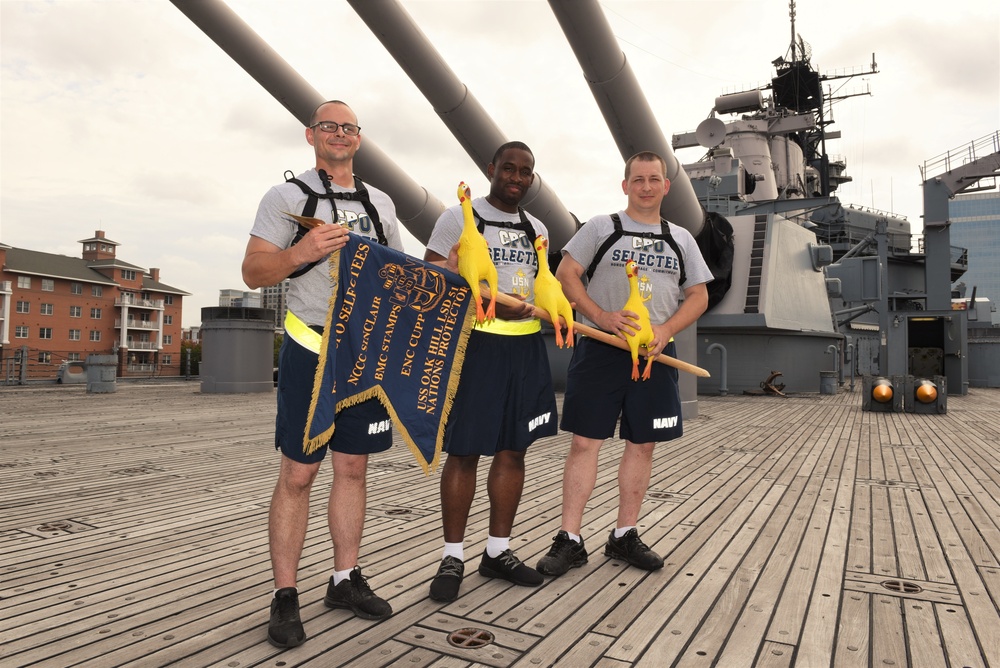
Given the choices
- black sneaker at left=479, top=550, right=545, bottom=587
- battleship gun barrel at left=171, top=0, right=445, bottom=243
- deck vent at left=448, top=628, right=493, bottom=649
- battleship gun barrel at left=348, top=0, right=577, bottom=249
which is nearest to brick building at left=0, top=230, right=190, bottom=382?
battleship gun barrel at left=171, top=0, right=445, bottom=243

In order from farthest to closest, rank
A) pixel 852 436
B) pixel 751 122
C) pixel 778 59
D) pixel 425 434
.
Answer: pixel 778 59
pixel 751 122
pixel 852 436
pixel 425 434

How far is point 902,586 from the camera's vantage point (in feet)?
9.06

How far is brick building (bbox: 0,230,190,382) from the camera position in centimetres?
4738

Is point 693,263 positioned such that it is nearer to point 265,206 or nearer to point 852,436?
point 265,206

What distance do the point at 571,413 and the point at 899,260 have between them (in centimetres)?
3489

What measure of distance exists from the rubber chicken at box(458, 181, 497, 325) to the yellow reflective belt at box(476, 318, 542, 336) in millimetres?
118

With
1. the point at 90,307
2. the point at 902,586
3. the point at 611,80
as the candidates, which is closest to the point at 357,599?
the point at 902,586

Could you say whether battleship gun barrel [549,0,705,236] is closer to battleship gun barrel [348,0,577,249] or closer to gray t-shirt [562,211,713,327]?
battleship gun barrel [348,0,577,249]

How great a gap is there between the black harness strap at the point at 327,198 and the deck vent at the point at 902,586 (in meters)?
2.38

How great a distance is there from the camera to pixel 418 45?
572 centimetres

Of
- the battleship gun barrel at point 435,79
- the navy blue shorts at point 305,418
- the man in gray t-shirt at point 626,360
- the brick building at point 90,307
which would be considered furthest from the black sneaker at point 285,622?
the brick building at point 90,307

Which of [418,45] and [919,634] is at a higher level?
[418,45]

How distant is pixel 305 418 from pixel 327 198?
0.72 m

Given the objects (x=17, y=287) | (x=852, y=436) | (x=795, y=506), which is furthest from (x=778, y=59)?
(x=17, y=287)
